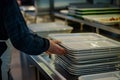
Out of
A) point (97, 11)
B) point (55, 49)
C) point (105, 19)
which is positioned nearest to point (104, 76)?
point (55, 49)

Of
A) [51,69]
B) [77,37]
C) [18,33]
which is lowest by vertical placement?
[51,69]

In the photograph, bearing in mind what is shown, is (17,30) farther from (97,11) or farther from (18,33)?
(97,11)

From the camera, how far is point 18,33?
105 cm

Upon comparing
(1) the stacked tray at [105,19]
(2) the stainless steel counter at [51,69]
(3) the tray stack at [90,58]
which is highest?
(1) the stacked tray at [105,19]

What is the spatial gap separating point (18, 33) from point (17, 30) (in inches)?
0.6

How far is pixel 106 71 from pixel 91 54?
0.12 meters

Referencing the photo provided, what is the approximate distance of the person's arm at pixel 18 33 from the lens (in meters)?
1.04

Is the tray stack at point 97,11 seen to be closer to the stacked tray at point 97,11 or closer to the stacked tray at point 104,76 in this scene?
the stacked tray at point 97,11

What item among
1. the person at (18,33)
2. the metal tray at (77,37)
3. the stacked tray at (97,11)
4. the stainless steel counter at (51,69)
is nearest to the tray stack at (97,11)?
the stacked tray at (97,11)

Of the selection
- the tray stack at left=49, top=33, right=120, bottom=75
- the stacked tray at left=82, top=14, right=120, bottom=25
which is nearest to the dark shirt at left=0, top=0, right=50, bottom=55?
the tray stack at left=49, top=33, right=120, bottom=75

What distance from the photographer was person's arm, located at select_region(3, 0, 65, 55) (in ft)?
3.40

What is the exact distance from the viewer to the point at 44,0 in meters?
2.68

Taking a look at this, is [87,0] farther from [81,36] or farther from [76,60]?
[76,60]

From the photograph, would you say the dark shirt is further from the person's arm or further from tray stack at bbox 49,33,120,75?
tray stack at bbox 49,33,120,75
